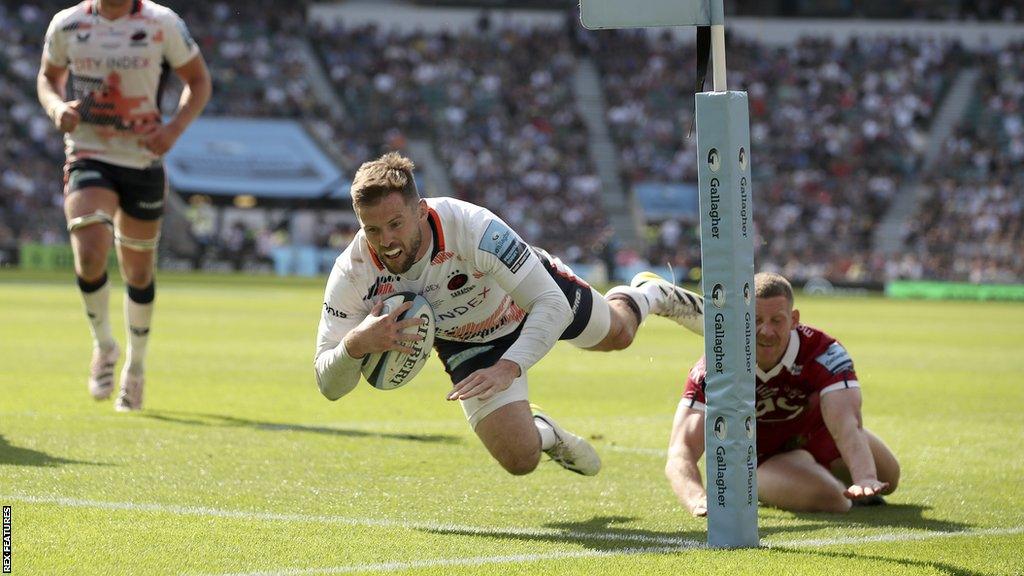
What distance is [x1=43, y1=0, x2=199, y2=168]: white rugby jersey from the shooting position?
973 cm

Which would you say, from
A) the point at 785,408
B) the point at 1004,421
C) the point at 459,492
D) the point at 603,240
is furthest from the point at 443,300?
the point at 603,240

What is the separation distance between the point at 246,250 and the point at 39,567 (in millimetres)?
39290

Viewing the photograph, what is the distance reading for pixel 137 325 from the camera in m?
9.99

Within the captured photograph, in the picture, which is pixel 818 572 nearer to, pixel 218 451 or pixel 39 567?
pixel 39 567

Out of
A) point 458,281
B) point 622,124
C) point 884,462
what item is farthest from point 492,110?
point 458,281

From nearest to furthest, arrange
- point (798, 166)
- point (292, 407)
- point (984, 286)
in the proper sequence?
1. point (292, 407)
2. point (984, 286)
3. point (798, 166)

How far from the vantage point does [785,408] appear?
22.6ft

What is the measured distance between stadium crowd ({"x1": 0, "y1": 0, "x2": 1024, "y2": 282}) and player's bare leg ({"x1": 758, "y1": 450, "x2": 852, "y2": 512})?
36.7m

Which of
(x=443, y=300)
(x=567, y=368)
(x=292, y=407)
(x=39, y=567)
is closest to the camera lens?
(x=39, y=567)

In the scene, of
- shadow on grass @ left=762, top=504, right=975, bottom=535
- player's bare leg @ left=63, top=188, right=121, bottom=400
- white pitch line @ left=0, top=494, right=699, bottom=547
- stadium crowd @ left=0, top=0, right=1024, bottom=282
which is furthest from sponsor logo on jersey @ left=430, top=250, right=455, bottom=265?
stadium crowd @ left=0, top=0, right=1024, bottom=282

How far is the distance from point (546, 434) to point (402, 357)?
3.57 ft

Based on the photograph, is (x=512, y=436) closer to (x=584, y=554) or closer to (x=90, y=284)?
(x=584, y=554)

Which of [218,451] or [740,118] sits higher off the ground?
[740,118]

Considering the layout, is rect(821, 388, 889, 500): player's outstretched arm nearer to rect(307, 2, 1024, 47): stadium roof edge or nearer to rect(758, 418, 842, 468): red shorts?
rect(758, 418, 842, 468): red shorts
